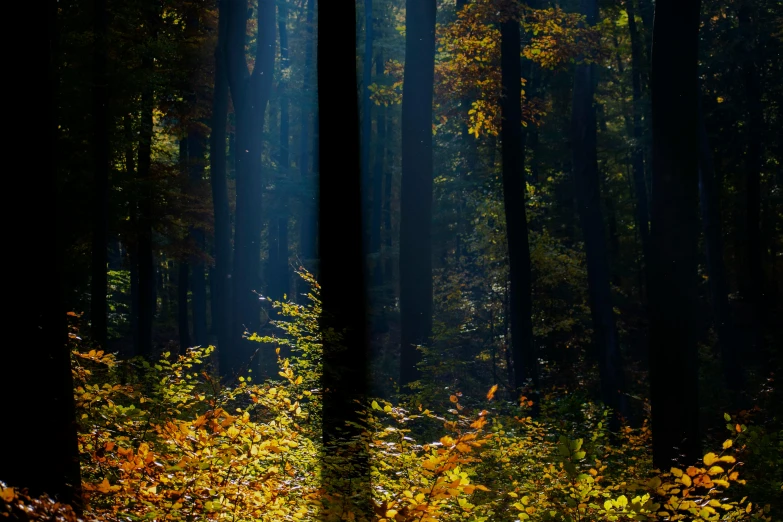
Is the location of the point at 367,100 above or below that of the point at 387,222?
above

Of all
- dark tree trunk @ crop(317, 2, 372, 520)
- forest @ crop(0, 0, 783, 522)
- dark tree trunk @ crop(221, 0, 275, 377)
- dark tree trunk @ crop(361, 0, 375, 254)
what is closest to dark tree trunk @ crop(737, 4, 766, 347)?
forest @ crop(0, 0, 783, 522)

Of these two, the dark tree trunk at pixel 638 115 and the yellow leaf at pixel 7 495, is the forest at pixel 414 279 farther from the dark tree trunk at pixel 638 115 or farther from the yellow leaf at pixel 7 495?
the dark tree trunk at pixel 638 115

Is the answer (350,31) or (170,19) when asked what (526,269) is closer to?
(350,31)

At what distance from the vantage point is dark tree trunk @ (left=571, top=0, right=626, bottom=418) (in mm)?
17281

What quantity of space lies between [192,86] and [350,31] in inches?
579

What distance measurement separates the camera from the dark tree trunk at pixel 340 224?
635 centimetres

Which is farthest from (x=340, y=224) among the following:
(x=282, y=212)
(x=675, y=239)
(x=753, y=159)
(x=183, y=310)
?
(x=282, y=212)

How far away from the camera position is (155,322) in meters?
33.0

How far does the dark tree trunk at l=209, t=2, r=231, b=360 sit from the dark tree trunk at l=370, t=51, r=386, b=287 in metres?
11.0

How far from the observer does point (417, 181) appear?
1249 cm

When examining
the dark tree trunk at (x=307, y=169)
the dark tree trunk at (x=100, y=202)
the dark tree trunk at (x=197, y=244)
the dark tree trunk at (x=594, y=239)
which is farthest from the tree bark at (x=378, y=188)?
the dark tree trunk at (x=100, y=202)

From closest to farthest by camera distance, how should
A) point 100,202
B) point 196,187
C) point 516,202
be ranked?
point 100,202, point 516,202, point 196,187

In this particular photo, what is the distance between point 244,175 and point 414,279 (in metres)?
8.47

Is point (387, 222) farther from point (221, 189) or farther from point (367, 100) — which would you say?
point (221, 189)
